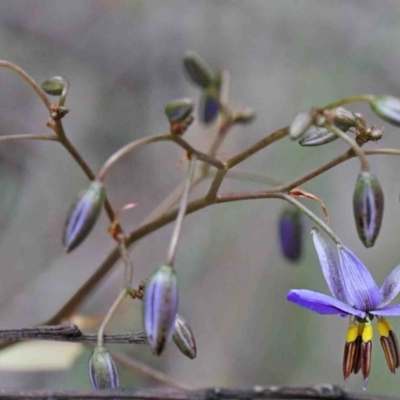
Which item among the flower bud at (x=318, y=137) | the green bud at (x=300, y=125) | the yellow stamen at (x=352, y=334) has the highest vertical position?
the green bud at (x=300, y=125)

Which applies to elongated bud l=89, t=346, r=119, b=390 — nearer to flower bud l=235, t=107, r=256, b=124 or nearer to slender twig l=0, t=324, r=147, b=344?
slender twig l=0, t=324, r=147, b=344

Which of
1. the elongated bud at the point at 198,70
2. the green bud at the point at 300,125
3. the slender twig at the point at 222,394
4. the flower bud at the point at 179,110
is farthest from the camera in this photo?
the elongated bud at the point at 198,70

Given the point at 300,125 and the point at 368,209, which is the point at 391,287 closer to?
the point at 368,209

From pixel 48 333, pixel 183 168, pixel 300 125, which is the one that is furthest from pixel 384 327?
pixel 183 168

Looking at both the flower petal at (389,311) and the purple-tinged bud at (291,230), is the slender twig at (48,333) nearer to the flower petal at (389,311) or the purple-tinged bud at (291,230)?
the flower petal at (389,311)

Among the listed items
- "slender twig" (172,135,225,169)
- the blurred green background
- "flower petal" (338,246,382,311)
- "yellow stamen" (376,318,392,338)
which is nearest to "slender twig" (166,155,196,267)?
"slender twig" (172,135,225,169)

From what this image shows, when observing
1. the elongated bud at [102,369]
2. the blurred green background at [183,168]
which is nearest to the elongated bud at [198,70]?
the elongated bud at [102,369]

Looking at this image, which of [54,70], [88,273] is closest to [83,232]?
[88,273]
